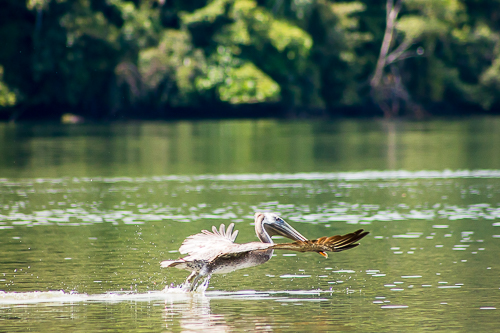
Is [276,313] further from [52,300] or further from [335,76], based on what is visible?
[335,76]

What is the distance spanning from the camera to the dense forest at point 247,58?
6838 centimetres

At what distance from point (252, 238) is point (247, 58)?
62.9 meters

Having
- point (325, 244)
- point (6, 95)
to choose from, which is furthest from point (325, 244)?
point (6, 95)

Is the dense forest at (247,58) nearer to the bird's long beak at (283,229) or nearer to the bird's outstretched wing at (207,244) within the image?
the bird's outstretched wing at (207,244)

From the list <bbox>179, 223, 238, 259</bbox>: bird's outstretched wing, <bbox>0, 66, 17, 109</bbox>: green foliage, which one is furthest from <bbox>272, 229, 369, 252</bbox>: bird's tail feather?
<bbox>0, 66, 17, 109</bbox>: green foliage

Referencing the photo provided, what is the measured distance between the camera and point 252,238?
16641 mm

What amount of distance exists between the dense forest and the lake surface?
1179 inches

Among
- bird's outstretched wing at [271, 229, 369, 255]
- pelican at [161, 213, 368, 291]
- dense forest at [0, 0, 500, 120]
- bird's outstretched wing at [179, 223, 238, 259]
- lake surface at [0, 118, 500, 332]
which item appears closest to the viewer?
bird's outstretched wing at [271, 229, 369, 255]

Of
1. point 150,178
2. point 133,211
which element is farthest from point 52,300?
point 150,178

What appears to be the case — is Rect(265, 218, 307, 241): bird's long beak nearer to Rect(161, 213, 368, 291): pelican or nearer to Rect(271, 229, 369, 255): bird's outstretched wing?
Rect(161, 213, 368, 291): pelican

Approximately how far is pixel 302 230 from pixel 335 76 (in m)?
64.9

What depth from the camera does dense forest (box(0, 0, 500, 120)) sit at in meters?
68.4

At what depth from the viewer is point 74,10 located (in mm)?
68062

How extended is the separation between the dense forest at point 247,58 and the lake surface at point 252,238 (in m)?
30.0
